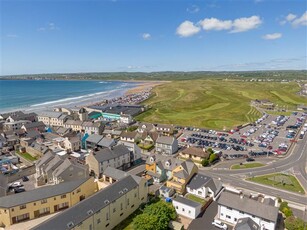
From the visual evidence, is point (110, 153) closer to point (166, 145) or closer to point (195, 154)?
point (166, 145)

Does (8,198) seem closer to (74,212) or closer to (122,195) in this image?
(74,212)

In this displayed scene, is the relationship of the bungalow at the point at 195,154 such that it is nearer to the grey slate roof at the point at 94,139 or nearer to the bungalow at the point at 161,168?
the bungalow at the point at 161,168

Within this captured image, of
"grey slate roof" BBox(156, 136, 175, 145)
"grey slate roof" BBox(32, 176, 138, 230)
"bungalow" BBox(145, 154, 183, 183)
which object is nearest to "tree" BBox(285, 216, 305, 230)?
"bungalow" BBox(145, 154, 183, 183)

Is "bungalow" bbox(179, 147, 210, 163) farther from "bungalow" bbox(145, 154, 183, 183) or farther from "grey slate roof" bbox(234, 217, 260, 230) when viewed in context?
"grey slate roof" bbox(234, 217, 260, 230)

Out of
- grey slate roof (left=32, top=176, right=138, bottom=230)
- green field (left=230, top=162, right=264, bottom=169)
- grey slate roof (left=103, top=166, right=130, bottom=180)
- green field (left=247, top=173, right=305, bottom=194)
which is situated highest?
grey slate roof (left=32, top=176, right=138, bottom=230)

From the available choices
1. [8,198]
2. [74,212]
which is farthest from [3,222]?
[74,212]

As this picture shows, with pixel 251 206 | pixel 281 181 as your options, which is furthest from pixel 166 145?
pixel 251 206

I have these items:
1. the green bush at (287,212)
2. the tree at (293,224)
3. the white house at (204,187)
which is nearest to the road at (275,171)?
the white house at (204,187)
